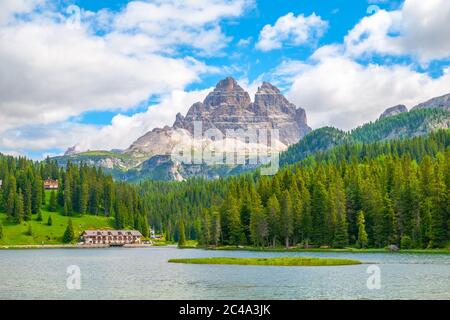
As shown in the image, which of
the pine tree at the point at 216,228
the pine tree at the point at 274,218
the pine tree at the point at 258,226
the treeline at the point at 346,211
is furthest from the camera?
the pine tree at the point at 216,228

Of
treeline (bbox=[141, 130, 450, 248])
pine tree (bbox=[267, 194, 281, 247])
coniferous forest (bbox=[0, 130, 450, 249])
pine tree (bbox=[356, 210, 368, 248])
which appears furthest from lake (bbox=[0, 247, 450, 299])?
pine tree (bbox=[267, 194, 281, 247])

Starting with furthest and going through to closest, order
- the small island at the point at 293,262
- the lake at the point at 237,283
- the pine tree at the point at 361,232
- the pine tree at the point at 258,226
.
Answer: the pine tree at the point at 258,226
the pine tree at the point at 361,232
the small island at the point at 293,262
the lake at the point at 237,283

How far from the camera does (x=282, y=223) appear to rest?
172 meters

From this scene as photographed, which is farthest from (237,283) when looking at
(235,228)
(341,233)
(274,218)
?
(235,228)

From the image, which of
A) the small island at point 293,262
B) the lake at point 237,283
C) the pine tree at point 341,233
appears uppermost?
the pine tree at point 341,233

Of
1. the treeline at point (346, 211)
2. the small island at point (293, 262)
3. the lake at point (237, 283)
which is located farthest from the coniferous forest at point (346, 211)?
the small island at point (293, 262)

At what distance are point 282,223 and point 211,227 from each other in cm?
2985

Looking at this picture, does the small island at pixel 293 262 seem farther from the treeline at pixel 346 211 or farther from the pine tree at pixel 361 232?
the pine tree at pixel 361 232

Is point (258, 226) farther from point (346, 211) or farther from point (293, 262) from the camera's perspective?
point (293, 262)

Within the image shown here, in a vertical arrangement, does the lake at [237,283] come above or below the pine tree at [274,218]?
below

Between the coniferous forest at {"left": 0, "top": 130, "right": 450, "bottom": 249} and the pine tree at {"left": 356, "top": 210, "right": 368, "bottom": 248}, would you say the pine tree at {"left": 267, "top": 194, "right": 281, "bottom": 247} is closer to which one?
the coniferous forest at {"left": 0, "top": 130, "right": 450, "bottom": 249}
